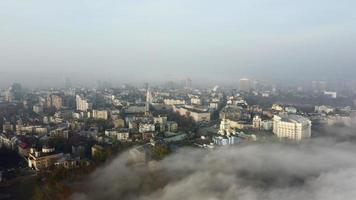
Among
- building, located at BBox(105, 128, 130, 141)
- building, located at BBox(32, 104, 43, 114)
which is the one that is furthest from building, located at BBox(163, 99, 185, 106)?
building, located at BBox(105, 128, 130, 141)

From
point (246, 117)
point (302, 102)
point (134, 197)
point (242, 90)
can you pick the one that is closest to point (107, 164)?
point (134, 197)

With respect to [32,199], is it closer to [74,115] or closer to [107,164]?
[107,164]

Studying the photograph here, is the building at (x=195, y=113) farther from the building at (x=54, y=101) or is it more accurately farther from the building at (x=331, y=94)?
the building at (x=54, y=101)

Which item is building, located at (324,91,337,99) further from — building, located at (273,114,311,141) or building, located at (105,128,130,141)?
building, located at (105,128,130,141)

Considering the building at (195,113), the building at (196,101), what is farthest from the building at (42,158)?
the building at (196,101)

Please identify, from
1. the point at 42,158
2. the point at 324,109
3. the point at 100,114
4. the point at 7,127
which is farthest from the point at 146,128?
the point at 324,109

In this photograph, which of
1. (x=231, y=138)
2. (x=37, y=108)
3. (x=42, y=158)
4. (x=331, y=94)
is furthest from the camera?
(x=331, y=94)

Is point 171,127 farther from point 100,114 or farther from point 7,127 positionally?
point 7,127

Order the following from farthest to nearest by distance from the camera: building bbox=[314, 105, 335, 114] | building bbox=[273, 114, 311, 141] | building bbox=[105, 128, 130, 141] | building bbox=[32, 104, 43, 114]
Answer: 1. building bbox=[32, 104, 43, 114]
2. building bbox=[314, 105, 335, 114]
3. building bbox=[105, 128, 130, 141]
4. building bbox=[273, 114, 311, 141]
